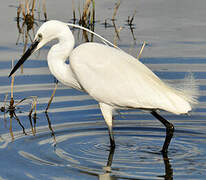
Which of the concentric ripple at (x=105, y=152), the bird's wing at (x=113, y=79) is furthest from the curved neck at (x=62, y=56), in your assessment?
the concentric ripple at (x=105, y=152)

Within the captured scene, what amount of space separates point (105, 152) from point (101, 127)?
701mm

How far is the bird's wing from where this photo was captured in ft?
21.2

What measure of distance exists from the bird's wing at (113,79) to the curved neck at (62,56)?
0.47 ft

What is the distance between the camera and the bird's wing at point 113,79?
6453 mm

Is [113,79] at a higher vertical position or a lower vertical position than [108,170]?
higher

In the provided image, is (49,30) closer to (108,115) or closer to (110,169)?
(108,115)

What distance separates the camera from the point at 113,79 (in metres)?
6.51

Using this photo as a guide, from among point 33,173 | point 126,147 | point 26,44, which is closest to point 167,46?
point 26,44

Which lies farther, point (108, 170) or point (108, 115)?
point (108, 115)

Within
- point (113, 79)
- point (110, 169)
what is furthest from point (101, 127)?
point (110, 169)

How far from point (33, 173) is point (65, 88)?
9.02ft

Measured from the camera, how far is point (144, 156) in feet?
21.5

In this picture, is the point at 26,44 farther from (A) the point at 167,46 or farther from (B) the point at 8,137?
(B) the point at 8,137

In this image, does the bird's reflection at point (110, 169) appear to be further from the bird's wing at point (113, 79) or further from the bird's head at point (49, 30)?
the bird's head at point (49, 30)
